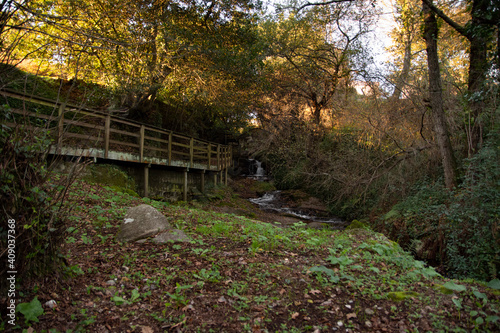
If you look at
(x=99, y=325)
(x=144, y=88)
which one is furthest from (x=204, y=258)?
(x=144, y=88)

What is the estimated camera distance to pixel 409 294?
329 cm

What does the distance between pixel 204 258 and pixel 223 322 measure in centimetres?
135

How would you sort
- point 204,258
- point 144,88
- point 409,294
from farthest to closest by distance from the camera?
point 144,88
point 204,258
point 409,294

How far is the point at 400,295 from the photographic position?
10.5ft

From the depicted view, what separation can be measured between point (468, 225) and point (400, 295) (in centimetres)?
432

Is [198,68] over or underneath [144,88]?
over

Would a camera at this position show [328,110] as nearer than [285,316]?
No

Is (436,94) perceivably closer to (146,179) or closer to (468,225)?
(468,225)

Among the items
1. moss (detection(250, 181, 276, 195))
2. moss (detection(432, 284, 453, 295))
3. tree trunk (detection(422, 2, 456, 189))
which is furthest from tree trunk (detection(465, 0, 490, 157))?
moss (detection(250, 181, 276, 195))

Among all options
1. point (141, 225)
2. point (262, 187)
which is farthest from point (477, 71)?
point (262, 187)

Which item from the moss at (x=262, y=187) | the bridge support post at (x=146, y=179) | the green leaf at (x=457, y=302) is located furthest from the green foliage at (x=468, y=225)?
the moss at (x=262, y=187)

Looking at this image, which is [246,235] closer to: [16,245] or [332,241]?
[332,241]

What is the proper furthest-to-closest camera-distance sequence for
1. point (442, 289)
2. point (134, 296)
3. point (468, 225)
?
point (468, 225) < point (442, 289) < point (134, 296)

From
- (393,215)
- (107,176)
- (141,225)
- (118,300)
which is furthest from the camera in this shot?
(393,215)
